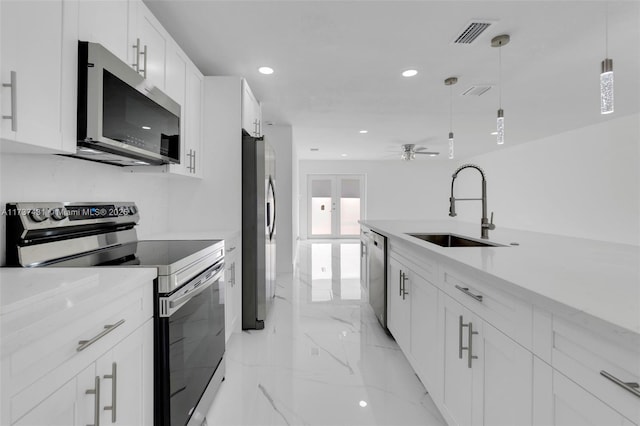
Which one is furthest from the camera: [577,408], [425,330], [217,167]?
[217,167]

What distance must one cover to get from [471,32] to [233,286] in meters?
2.59

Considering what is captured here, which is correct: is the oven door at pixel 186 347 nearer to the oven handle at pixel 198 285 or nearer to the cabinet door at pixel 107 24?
the oven handle at pixel 198 285

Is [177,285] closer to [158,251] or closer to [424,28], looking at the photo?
[158,251]

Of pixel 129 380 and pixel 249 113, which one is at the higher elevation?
pixel 249 113

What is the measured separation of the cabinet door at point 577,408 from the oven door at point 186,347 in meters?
1.32

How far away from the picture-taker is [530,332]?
96 centimetres

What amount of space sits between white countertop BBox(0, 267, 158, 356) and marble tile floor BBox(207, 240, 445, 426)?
1.03 metres

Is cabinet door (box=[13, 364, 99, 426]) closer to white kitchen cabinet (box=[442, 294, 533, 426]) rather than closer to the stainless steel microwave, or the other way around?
the stainless steel microwave

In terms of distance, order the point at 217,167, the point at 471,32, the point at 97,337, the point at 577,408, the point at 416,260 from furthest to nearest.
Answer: the point at 217,167 → the point at 471,32 → the point at 416,260 → the point at 97,337 → the point at 577,408

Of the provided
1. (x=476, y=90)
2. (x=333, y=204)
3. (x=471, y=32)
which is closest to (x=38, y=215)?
(x=471, y=32)

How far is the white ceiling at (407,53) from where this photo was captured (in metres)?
2.02

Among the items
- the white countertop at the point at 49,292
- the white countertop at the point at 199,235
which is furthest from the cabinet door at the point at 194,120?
the white countertop at the point at 49,292

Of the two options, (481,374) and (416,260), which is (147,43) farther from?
(481,374)

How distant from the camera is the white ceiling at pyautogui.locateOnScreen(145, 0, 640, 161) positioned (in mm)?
2020
